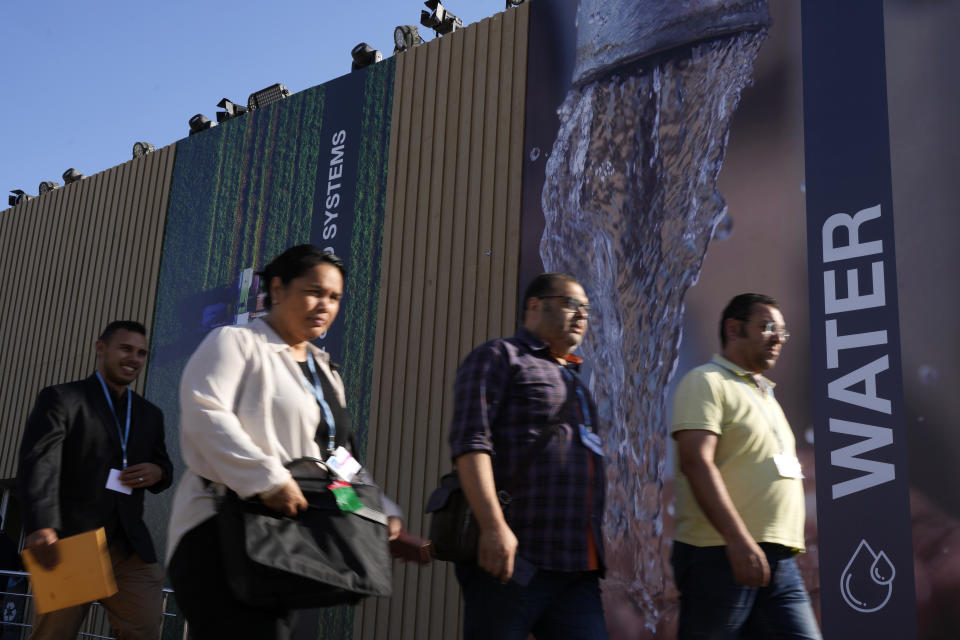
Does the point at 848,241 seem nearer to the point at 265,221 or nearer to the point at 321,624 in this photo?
the point at 321,624

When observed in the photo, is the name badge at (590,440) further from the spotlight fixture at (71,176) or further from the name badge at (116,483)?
the spotlight fixture at (71,176)

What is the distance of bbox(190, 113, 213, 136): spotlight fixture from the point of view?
34.7 feet

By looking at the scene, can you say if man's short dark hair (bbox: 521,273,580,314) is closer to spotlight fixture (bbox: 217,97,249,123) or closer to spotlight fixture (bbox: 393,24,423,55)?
spotlight fixture (bbox: 393,24,423,55)

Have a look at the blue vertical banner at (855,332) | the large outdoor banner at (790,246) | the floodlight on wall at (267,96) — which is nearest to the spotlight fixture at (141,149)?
the floodlight on wall at (267,96)

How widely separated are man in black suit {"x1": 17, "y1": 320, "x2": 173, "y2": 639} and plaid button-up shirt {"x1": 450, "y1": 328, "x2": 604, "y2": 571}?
1679mm

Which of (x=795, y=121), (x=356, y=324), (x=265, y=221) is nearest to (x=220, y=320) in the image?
(x=265, y=221)

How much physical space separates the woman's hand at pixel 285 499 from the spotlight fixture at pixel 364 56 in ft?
24.0

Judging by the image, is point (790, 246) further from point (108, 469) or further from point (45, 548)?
point (45, 548)

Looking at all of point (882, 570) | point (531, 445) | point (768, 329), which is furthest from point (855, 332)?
point (531, 445)

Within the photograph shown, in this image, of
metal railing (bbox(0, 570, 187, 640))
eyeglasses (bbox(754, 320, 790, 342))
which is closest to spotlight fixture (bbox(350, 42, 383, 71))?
metal railing (bbox(0, 570, 187, 640))

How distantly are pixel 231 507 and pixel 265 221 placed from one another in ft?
24.0

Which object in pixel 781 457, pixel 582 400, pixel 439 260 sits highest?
pixel 439 260

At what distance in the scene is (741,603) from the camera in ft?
8.77

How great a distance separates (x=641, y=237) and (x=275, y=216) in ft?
13.1
